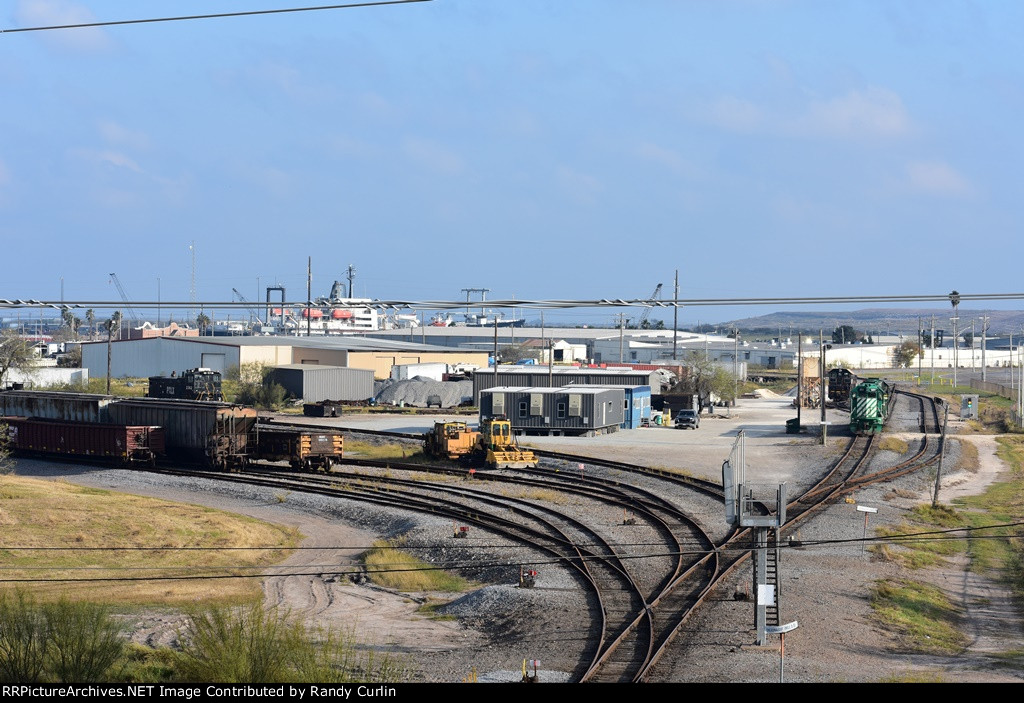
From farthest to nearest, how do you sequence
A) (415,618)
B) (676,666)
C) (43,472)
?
1. (43,472)
2. (415,618)
3. (676,666)

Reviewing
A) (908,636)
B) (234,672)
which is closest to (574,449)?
(908,636)

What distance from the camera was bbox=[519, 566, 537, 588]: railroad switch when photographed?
2638 centimetres

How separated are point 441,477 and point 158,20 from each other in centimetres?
3126

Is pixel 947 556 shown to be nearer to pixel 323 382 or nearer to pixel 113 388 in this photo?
pixel 323 382

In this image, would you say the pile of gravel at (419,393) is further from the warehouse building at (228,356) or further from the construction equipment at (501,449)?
the construction equipment at (501,449)

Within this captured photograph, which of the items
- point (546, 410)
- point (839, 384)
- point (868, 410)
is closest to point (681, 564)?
point (546, 410)

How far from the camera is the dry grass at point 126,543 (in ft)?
90.1

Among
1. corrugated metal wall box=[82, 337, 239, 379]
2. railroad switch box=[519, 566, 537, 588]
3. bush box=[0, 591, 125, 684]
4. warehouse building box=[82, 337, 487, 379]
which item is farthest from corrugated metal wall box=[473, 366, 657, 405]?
bush box=[0, 591, 125, 684]

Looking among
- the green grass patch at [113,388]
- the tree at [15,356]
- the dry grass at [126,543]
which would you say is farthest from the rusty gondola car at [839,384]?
the tree at [15,356]

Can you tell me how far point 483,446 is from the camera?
47.9 m

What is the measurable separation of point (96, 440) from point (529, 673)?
3550 cm

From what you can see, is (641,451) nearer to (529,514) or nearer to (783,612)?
(529,514)

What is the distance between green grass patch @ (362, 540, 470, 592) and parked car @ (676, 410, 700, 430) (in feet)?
129

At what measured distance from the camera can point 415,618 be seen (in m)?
24.7
